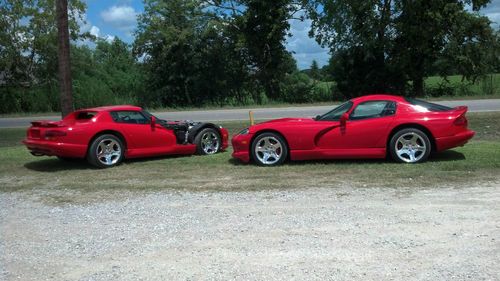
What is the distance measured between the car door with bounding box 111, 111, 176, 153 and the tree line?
24102 millimetres

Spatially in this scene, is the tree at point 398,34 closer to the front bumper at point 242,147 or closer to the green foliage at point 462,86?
the green foliage at point 462,86

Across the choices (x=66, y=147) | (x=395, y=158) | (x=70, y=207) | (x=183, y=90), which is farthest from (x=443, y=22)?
(x=70, y=207)

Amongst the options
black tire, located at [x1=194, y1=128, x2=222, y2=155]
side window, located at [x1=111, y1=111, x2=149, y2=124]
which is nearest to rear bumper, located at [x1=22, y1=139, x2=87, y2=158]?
side window, located at [x1=111, y1=111, x2=149, y2=124]

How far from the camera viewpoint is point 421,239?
524cm

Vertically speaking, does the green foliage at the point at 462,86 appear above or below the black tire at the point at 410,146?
above

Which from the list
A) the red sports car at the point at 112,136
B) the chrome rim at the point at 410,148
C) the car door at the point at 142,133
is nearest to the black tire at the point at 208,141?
the red sports car at the point at 112,136

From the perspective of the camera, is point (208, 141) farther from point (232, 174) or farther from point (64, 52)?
point (64, 52)

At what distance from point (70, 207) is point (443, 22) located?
29.4 meters

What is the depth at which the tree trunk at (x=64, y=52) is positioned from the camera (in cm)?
1491

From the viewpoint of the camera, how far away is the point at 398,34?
111 ft

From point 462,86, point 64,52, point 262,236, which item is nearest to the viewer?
point 262,236

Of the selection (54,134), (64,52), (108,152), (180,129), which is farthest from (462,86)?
(54,134)

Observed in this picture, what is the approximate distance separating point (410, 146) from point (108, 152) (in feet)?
18.9

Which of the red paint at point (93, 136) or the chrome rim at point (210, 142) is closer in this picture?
the red paint at point (93, 136)
